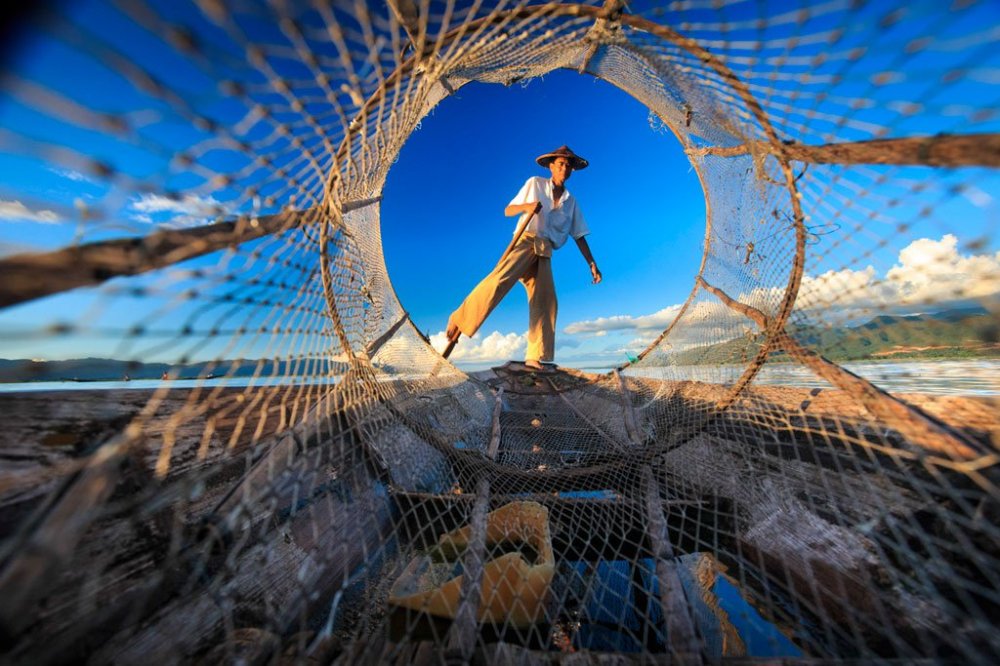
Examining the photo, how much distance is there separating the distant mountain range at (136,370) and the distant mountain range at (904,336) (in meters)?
2.21

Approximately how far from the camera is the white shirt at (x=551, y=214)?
4.45 meters

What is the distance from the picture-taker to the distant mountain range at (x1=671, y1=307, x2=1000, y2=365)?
1142 millimetres

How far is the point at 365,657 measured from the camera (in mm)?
863

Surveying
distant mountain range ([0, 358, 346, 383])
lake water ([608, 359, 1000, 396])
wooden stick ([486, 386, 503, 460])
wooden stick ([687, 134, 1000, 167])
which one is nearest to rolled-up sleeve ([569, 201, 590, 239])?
lake water ([608, 359, 1000, 396])

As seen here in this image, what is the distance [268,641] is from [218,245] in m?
0.91

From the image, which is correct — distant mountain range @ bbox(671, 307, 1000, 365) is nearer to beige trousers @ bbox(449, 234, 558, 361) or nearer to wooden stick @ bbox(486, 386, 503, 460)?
wooden stick @ bbox(486, 386, 503, 460)

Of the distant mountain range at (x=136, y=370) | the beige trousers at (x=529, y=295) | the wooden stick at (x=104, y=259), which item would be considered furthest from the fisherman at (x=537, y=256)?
the wooden stick at (x=104, y=259)

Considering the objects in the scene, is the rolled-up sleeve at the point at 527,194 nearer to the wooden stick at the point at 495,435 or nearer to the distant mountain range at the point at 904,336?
the wooden stick at the point at 495,435

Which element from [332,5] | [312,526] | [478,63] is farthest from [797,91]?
[312,526]

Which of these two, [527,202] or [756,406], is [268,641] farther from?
[527,202]

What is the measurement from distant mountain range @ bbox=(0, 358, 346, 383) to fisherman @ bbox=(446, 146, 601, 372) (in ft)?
9.45

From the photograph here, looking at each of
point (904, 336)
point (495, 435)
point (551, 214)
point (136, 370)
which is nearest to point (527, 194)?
point (551, 214)

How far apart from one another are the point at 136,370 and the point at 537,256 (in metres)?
4.15

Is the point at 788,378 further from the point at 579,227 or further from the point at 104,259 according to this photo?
the point at 579,227
